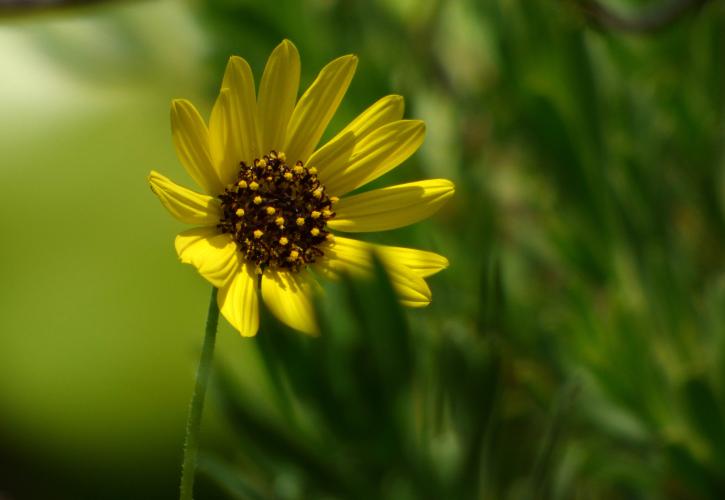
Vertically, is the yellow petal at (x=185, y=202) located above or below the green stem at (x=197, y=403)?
above

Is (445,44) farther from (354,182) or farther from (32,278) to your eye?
(354,182)

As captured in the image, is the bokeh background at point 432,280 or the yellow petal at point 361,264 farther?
the bokeh background at point 432,280

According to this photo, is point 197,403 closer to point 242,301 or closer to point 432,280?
point 242,301

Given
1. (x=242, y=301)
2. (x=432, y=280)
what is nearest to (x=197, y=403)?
(x=242, y=301)

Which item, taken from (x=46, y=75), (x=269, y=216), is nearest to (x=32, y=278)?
(x=46, y=75)

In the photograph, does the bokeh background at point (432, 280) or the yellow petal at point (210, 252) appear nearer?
the yellow petal at point (210, 252)

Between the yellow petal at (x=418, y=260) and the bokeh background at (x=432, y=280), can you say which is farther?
the bokeh background at (x=432, y=280)

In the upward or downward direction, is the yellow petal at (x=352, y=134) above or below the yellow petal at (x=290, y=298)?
above
